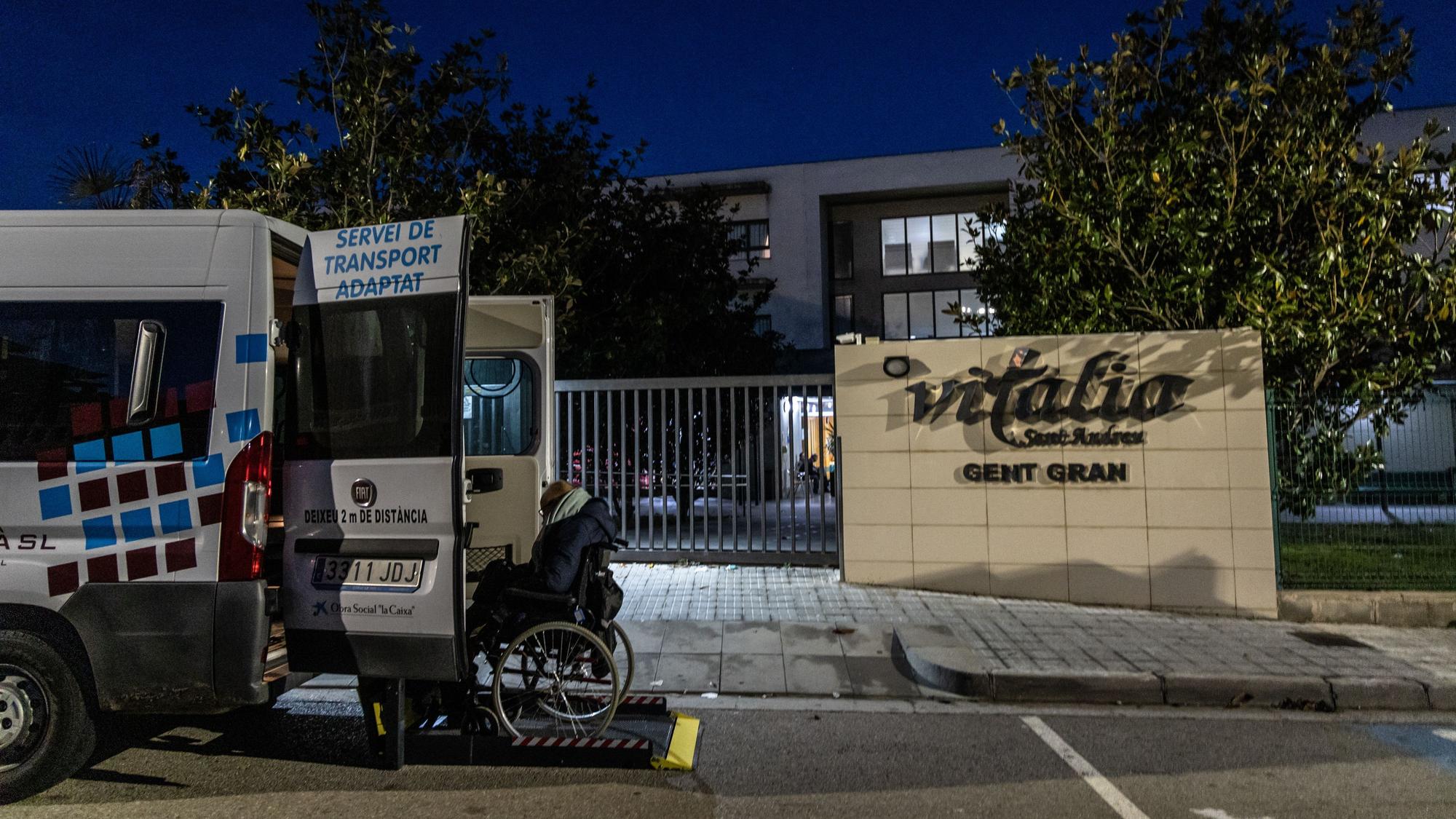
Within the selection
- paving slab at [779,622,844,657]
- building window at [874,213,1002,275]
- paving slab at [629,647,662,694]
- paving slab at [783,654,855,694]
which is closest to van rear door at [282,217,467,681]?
Answer: paving slab at [629,647,662,694]

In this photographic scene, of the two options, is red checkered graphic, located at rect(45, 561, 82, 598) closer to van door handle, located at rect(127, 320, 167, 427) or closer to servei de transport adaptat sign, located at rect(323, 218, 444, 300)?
van door handle, located at rect(127, 320, 167, 427)

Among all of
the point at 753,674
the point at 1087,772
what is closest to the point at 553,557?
the point at 753,674

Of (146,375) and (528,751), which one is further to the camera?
(528,751)

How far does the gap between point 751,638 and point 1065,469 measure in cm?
365

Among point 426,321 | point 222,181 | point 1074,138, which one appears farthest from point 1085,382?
point 222,181

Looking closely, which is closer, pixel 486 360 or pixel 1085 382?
pixel 486 360

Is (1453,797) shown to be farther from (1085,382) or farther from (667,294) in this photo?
(667,294)

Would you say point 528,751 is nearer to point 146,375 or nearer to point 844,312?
point 146,375

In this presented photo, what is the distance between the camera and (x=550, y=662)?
189 inches

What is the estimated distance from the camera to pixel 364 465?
13.0ft

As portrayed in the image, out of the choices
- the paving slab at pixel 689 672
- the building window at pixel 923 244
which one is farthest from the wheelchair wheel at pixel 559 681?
the building window at pixel 923 244

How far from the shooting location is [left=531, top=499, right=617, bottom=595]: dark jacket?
4.73 meters

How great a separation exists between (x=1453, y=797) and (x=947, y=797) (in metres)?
2.41

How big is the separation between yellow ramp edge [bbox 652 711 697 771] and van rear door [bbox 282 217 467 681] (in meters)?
1.19
